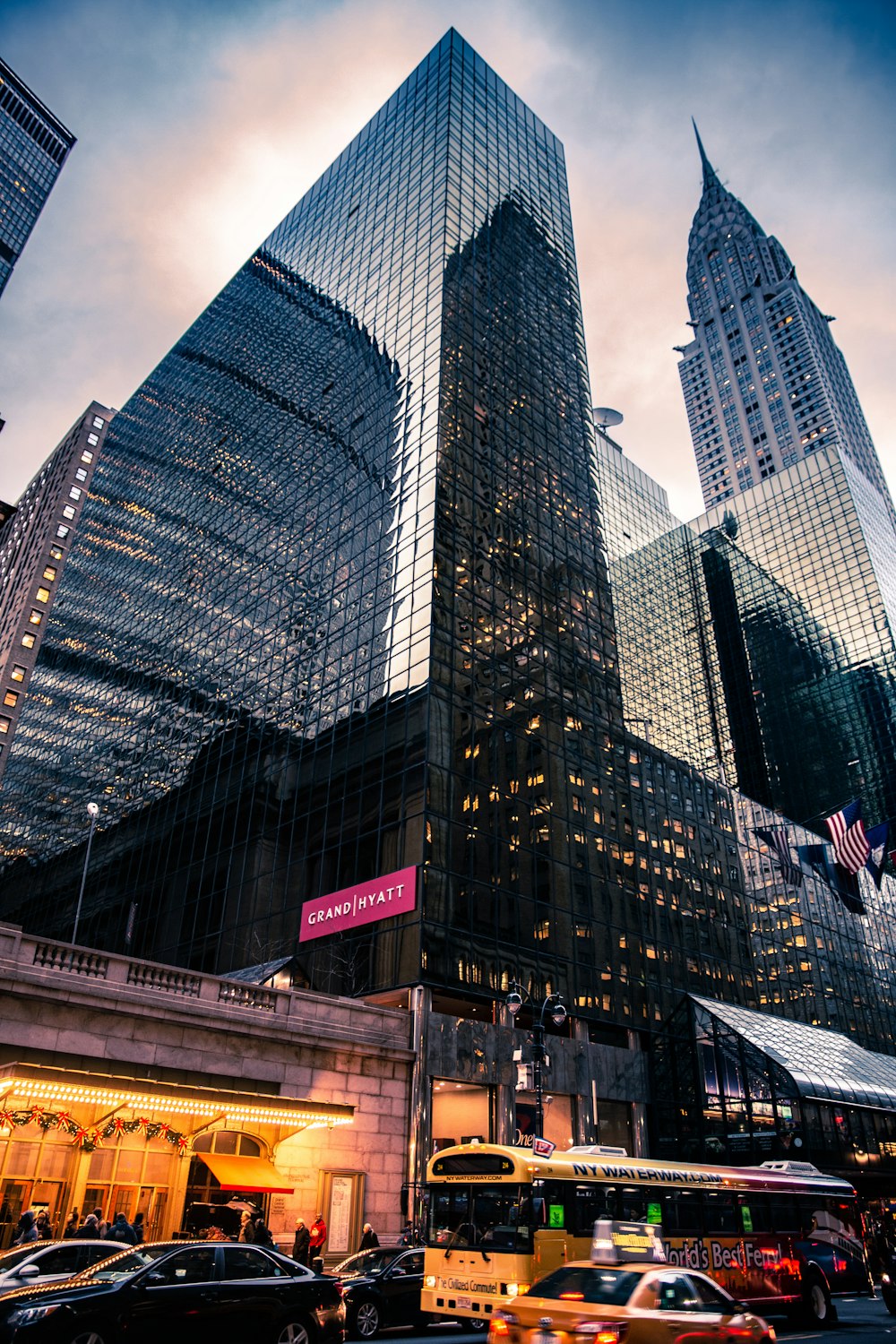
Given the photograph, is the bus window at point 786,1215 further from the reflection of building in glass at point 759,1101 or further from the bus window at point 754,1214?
the reflection of building in glass at point 759,1101

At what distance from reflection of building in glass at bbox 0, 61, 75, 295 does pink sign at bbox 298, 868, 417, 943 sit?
16522 cm

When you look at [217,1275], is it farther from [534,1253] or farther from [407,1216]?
[407,1216]

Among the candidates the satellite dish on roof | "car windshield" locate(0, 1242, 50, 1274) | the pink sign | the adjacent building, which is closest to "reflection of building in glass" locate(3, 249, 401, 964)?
the pink sign

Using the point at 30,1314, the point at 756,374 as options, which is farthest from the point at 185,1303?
the point at 756,374

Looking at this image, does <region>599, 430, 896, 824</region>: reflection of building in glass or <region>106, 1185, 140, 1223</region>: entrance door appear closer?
<region>106, 1185, 140, 1223</region>: entrance door

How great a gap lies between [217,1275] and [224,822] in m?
41.7

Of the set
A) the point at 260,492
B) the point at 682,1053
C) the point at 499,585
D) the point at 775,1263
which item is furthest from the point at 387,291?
the point at 775,1263

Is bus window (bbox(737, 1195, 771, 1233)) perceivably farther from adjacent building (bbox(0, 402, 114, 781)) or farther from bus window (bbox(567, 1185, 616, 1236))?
adjacent building (bbox(0, 402, 114, 781))

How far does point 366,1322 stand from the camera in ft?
57.7

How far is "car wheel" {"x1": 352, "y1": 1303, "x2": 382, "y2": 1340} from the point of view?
57.1ft

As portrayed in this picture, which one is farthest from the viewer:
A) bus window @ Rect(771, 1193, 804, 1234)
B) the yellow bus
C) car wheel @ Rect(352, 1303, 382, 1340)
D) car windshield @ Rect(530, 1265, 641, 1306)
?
bus window @ Rect(771, 1193, 804, 1234)

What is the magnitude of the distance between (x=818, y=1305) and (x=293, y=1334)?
47.0ft

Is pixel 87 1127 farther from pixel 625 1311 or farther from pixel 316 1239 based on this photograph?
pixel 625 1311

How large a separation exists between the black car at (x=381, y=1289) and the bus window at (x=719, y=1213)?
6284mm
